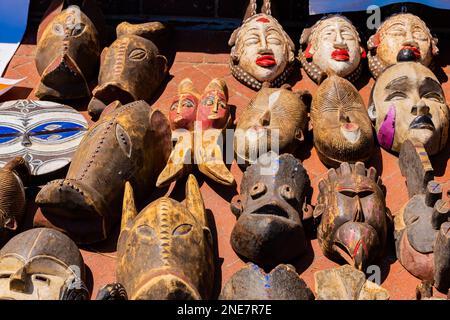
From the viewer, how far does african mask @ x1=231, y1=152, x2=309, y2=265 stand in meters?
4.47

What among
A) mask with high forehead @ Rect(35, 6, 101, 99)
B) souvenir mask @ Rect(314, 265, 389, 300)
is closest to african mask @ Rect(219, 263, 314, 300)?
souvenir mask @ Rect(314, 265, 389, 300)

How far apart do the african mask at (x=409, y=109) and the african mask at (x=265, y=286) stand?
50.4 inches

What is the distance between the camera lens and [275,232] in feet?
14.6

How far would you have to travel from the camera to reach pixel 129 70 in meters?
5.63

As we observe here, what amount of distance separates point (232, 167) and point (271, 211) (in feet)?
2.37

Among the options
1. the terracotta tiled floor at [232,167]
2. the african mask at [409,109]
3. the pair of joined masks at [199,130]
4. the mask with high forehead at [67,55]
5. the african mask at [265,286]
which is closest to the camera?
the african mask at [265,286]

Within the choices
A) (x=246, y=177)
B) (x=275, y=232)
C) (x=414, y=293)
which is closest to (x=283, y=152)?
(x=246, y=177)

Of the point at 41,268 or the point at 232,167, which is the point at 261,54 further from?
the point at 41,268

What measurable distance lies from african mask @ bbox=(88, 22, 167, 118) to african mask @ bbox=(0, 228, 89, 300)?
1.23 m

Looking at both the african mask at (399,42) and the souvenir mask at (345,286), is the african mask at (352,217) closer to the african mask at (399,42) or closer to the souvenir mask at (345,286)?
the souvenir mask at (345,286)

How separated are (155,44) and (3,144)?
1.31 m

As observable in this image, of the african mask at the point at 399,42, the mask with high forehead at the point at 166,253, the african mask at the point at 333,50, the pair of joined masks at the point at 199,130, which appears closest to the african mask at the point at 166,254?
the mask with high forehead at the point at 166,253

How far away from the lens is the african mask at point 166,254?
13.3ft

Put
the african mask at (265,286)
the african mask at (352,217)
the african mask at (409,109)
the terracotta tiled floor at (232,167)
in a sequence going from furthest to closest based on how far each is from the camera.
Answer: the african mask at (409,109)
the terracotta tiled floor at (232,167)
the african mask at (352,217)
the african mask at (265,286)
